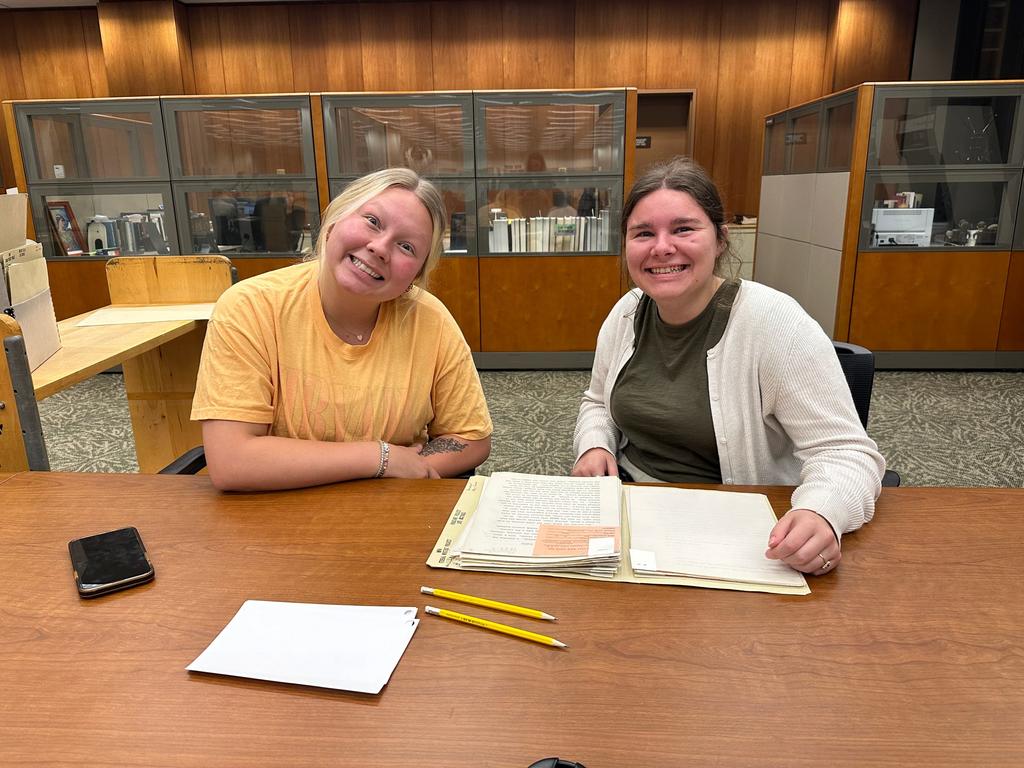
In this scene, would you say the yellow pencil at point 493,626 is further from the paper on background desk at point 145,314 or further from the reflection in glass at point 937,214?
the reflection in glass at point 937,214

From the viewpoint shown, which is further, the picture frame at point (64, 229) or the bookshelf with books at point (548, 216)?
the picture frame at point (64, 229)

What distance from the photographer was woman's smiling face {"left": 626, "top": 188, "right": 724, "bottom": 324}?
1.42m

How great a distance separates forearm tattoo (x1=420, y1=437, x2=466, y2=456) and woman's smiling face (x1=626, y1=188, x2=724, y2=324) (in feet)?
1.69

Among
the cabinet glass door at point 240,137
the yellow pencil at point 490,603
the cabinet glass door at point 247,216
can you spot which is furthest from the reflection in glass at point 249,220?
the yellow pencil at point 490,603

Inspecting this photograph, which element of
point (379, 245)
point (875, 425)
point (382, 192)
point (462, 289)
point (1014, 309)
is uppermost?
point (382, 192)

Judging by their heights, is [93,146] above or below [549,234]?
above

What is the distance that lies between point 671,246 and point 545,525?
0.65 metres

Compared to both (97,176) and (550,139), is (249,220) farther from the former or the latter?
(550,139)

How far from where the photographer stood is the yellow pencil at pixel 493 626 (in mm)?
843

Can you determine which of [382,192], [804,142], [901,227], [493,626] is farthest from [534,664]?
[804,142]

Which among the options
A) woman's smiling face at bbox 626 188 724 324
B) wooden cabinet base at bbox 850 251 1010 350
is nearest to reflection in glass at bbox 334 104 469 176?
wooden cabinet base at bbox 850 251 1010 350

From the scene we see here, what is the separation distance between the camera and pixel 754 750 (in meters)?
0.69

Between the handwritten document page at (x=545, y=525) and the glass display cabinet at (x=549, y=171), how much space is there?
144 inches

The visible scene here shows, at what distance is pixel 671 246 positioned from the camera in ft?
4.67
